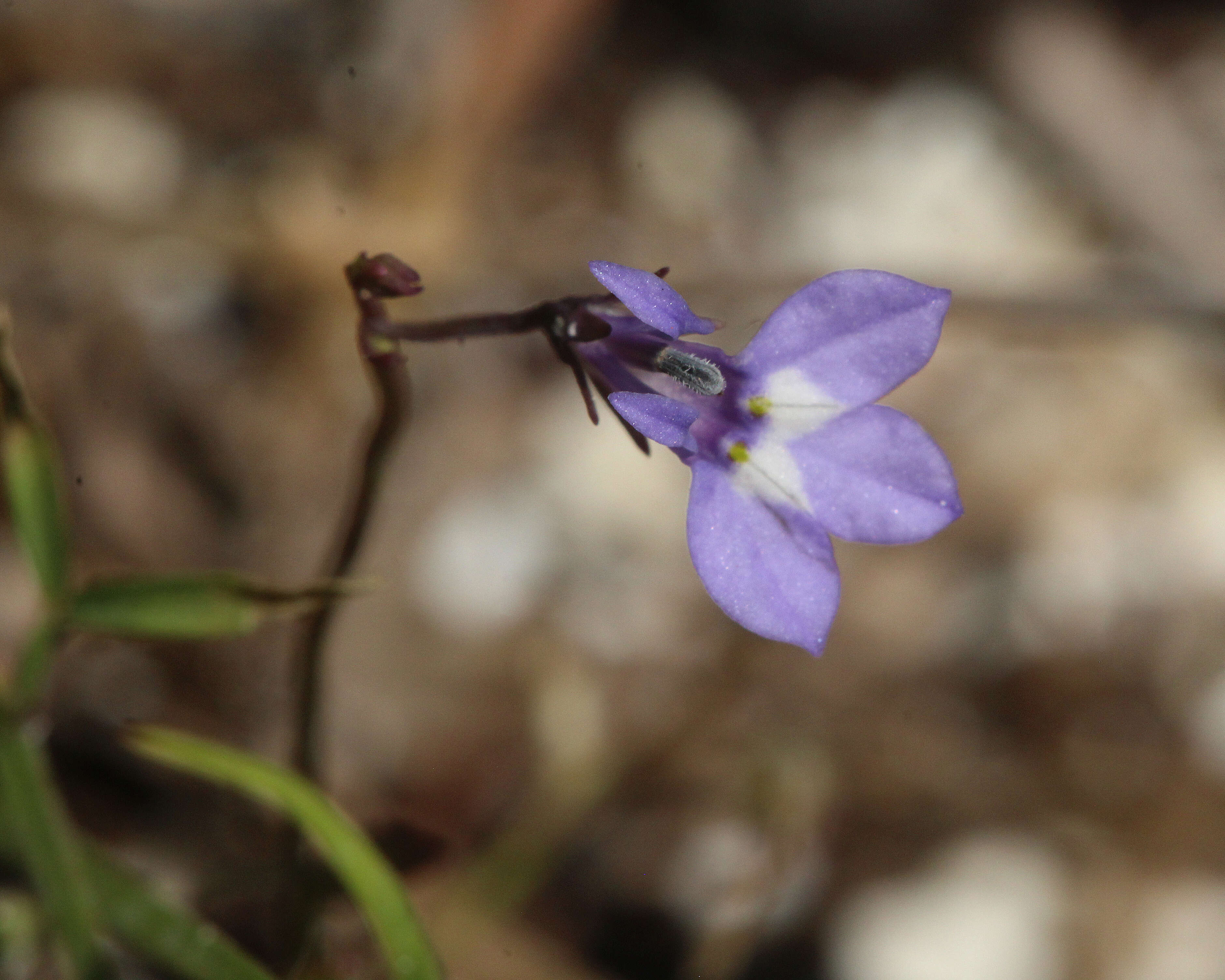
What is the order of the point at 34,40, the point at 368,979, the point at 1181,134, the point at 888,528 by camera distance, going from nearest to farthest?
1. the point at 888,528
2. the point at 368,979
3. the point at 34,40
4. the point at 1181,134

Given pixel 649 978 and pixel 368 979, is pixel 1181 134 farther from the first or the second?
pixel 368 979

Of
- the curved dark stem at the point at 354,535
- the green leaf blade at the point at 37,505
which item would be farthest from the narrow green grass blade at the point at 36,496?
the curved dark stem at the point at 354,535

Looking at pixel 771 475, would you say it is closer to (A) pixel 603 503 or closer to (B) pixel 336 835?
(B) pixel 336 835

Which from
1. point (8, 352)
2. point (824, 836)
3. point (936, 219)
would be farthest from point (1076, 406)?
point (8, 352)

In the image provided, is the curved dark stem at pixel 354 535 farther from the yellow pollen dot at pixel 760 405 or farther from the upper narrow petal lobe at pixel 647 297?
the yellow pollen dot at pixel 760 405

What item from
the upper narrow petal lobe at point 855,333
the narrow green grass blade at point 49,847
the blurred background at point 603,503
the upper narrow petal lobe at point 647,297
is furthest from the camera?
the blurred background at point 603,503

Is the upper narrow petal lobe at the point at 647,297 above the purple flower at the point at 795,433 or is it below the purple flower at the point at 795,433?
above

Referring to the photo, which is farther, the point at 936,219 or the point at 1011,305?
the point at 936,219

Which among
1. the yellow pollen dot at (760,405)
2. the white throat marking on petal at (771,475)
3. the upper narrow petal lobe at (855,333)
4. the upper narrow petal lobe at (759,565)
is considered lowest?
the upper narrow petal lobe at (759,565)
